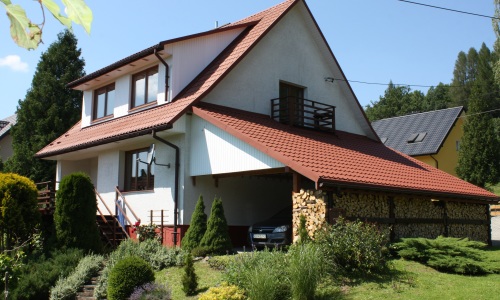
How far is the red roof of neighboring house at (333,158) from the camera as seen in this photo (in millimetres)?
14492

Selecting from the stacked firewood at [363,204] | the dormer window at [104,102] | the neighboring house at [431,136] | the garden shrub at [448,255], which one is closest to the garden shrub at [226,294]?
the stacked firewood at [363,204]

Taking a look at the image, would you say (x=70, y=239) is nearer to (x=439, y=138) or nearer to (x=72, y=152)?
(x=72, y=152)

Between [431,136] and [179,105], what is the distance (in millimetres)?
26261

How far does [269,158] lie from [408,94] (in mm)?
75808

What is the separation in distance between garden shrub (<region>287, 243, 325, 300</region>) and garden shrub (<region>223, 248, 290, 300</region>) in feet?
0.73

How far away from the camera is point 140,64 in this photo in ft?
64.3

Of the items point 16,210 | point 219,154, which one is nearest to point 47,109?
point 16,210

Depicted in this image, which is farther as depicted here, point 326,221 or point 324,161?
point 324,161

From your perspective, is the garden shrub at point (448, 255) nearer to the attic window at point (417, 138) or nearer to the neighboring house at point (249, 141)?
the neighboring house at point (249, 141)

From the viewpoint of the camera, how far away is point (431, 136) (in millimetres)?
38656

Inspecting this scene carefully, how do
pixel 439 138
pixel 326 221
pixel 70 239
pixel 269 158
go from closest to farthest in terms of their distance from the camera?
1. pixel 326 221
2. pixel 269 158
3. pixel 70 239
4. pixel 439 138

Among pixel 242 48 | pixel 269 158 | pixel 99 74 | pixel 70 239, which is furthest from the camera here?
pixel 99 74

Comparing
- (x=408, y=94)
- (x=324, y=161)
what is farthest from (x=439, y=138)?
(x=408, y=94)

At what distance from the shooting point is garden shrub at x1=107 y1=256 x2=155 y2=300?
468 inches
